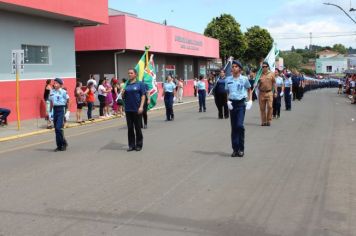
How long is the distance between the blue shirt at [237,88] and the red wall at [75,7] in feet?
35.5

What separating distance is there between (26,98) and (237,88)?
1305 cm

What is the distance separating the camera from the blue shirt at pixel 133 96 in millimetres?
11000

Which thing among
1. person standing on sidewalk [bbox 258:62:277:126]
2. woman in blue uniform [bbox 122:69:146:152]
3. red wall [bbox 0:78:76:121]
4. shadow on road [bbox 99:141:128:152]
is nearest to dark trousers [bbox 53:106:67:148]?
shadow on road [bbox 99:141:128:152]

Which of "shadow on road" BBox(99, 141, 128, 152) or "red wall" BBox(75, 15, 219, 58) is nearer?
"shadow on road" BBox(99, 141, 128, 152)

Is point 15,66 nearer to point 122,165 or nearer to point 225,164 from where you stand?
point 122,165

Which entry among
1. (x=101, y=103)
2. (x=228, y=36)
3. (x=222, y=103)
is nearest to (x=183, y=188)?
(x=222, y=103)

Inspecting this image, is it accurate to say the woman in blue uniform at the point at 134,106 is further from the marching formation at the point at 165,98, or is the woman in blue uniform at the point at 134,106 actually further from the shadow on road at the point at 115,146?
the shadow on road at the point at 115,146

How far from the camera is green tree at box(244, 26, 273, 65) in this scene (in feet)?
233

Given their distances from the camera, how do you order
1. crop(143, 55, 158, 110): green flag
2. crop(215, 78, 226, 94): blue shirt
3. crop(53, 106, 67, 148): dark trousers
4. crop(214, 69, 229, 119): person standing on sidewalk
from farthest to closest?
crop(215, 78, 226, 94): blue shirt → crop(214, 69, 229, 119): person standing on sidewalk → crop(143, 55, 158, 110): green flag → crop(53, 106, 67, 148): dark trousers

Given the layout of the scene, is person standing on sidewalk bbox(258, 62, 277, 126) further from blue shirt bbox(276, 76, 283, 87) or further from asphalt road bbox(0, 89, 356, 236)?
blue shirt bbox(276, 76, 283, 87)

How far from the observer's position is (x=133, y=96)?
11008 mm

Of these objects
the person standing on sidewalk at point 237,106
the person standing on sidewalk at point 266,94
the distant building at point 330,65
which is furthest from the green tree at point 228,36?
the distant building at point 330,65

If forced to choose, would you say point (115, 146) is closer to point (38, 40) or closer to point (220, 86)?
point (220, 86)

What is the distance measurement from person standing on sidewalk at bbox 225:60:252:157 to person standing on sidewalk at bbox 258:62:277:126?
5313 millimetres
